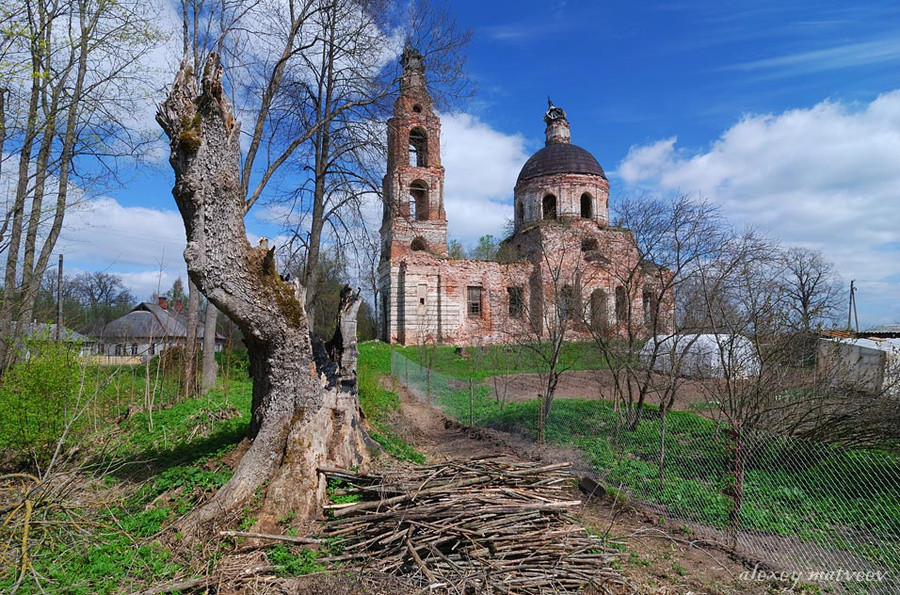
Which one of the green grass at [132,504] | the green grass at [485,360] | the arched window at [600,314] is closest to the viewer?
the green grass at [132,504]

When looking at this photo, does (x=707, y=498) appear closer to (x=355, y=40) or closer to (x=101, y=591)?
(x=101, y=591)

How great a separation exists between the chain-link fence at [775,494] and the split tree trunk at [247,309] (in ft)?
14.4

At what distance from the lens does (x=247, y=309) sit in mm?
5504

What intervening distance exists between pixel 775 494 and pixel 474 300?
21527 millimetres

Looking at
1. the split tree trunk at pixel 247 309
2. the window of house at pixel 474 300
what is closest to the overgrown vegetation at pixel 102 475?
the split tree trunk at pixel 247 309

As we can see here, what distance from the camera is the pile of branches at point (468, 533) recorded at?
14.3ft

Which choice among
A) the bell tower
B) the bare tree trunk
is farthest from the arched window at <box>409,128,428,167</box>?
the bare tree trunk

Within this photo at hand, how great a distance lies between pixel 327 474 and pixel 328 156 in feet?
32.2

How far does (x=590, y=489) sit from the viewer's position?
7316 mm

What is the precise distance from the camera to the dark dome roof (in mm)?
29323

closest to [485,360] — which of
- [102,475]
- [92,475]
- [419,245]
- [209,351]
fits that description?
[419,245]

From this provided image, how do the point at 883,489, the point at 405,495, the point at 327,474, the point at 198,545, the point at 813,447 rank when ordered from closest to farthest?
the point at 198,545 < the point at 405,495 < the point at 327,474 < the point at 883,489 < the point at 813,447

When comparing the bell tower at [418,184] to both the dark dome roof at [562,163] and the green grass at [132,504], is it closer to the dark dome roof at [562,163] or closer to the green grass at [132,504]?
the dark dome roof at [562,163]

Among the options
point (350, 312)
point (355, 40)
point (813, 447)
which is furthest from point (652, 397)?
point (355, 40)
